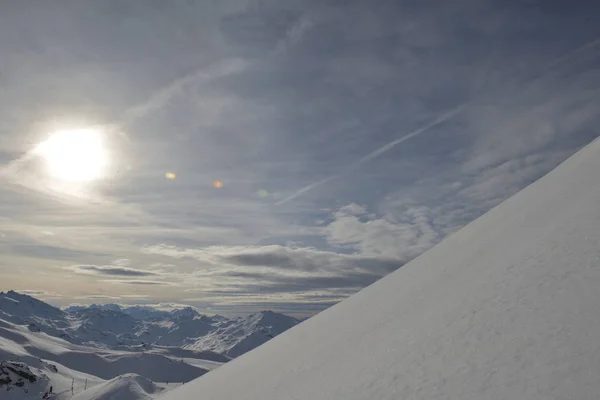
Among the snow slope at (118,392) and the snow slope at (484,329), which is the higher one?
the snow slope at (484,329)

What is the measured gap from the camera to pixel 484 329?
255 inches

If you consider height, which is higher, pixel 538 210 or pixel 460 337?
pixel 538 210

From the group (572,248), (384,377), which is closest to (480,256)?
(572,248)

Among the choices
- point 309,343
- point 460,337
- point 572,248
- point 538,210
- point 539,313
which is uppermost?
point 538,210

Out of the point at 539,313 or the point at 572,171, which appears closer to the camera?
the point at 539,313

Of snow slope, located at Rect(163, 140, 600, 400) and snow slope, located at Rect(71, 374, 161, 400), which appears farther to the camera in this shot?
snow slope, located at Rect(71, 374, 161, 400)

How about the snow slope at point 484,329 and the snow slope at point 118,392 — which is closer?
the snow slope at point 484,329

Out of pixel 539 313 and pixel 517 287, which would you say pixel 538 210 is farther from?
pixel 539 313

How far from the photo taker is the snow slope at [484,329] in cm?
509

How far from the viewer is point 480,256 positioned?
10625mm

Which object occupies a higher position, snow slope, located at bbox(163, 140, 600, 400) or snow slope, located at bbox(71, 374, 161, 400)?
snow slope, located at bbox(163, 140, 600, 400)

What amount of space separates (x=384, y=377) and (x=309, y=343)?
5.64 meters

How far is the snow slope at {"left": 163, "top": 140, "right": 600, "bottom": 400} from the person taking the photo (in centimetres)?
509

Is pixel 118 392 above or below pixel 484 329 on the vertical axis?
below
